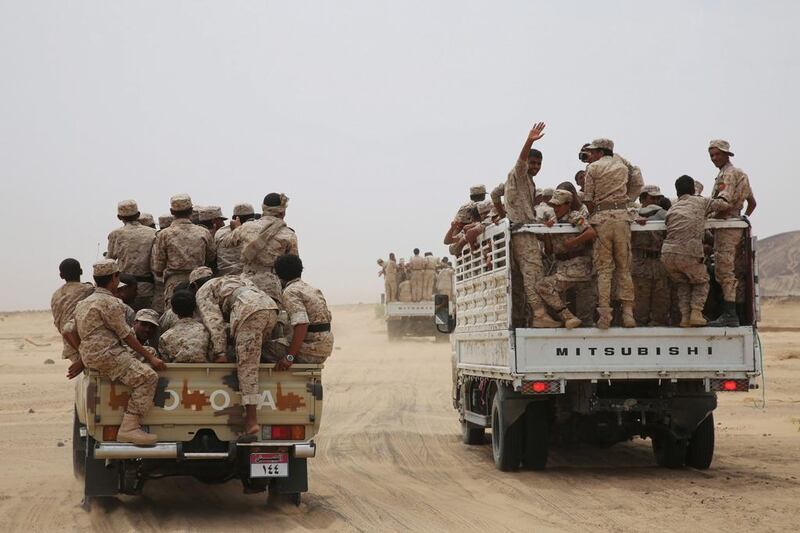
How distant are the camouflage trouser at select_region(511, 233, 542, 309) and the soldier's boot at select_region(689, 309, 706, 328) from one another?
147 centimetres

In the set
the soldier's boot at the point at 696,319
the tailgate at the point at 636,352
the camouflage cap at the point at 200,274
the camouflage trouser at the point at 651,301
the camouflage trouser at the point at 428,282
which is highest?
the camouflage trouser at the point at 428,282

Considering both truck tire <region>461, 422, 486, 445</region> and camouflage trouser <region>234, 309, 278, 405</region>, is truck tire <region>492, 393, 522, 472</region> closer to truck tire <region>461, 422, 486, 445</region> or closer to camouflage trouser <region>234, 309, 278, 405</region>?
truck tire <region>461, 422, 486, 445</region>

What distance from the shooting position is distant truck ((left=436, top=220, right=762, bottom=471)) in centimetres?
1116

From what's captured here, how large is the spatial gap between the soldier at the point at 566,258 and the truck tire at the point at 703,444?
1878 mm

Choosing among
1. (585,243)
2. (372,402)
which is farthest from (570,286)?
(372,402)

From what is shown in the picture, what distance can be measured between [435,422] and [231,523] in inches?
354

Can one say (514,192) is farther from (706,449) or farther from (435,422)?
(435,422)

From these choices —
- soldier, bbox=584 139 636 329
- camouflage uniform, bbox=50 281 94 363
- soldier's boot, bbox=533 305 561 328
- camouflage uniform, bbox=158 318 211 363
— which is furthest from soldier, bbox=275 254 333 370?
soldier, bbox=584 139 636 329

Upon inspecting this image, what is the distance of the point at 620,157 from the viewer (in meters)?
12.0

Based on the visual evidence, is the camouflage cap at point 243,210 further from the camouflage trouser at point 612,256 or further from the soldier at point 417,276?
the soldier at point 417,276

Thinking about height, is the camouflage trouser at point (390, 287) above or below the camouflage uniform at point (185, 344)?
above

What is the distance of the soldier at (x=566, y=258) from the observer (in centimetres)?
1144

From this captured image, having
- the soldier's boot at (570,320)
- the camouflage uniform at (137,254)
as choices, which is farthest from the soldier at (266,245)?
the soldier's boot at (570,320)

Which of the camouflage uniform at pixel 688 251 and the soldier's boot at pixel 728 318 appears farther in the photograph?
the soldier's boot at pixel 728 318
